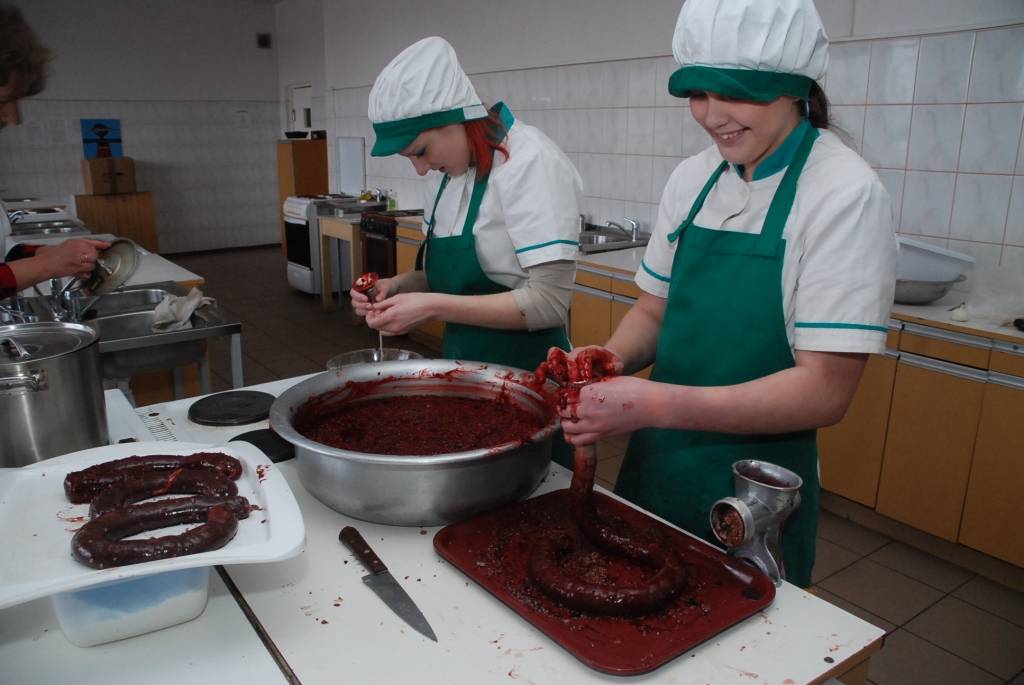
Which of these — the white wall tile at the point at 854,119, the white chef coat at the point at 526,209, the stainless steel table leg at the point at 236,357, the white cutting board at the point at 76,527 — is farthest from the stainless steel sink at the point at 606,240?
the white cutting board at the point at 76,527

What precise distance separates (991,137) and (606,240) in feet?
7.31

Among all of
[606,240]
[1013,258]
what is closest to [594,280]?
[606,240]

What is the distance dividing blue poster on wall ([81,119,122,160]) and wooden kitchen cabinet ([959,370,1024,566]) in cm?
954

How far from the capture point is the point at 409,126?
182cm

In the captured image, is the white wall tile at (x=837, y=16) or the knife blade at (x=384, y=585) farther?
the white wall tile at (x=837, y=16)

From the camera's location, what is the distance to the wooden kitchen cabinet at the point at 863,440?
3039 millimetres

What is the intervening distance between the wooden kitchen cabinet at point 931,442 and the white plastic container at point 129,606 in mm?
2766

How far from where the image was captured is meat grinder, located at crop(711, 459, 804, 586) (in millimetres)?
1123

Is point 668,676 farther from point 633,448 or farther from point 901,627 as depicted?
point 901,627

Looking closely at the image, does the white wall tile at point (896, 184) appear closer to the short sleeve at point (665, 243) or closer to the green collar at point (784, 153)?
the short sleeve at point (665, 243)

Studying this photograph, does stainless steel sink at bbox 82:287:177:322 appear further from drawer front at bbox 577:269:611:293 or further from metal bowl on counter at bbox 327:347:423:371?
drawer front at bbox 577:269:611:293

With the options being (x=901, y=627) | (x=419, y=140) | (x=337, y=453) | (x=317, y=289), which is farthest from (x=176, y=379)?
(x=317, y=289)

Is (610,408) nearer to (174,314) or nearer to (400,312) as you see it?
(400,312)

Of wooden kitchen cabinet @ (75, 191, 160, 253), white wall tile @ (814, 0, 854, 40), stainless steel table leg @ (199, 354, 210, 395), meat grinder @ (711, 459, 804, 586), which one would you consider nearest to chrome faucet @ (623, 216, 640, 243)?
white wall tile @ (814, 0, 854, 40)
